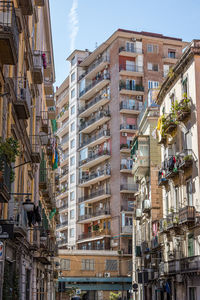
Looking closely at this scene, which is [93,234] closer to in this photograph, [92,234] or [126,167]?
[92,234]

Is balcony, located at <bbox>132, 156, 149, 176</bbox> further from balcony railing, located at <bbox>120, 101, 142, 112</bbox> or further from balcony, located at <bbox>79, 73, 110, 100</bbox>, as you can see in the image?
balcony, located at <bbox>79, 73, 110, 100</bbox>

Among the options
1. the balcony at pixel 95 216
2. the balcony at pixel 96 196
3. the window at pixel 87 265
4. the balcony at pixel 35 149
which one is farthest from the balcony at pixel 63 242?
the balcony at pixel 35 149

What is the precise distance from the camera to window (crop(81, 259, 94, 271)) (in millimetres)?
61500

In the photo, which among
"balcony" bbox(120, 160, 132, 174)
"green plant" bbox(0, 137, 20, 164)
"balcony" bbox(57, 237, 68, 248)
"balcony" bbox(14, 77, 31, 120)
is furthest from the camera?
"balcony" bbox(57, 237, 68, 248)

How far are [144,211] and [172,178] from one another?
33.0 feet

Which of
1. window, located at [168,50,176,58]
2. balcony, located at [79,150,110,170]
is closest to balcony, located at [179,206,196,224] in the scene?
balcony, located at [79,150,110,170]

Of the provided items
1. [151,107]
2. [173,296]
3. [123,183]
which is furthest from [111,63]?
[173,296]

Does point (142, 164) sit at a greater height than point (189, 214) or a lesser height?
greater

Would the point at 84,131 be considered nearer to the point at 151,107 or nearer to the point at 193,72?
the point at 151,107

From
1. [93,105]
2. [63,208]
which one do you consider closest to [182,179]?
[93,105]

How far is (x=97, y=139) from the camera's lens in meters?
71.4

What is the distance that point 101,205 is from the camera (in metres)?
70.6

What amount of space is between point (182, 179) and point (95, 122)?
39448mm

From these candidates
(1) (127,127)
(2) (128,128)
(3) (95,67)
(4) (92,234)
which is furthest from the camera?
(3) (95,67)
